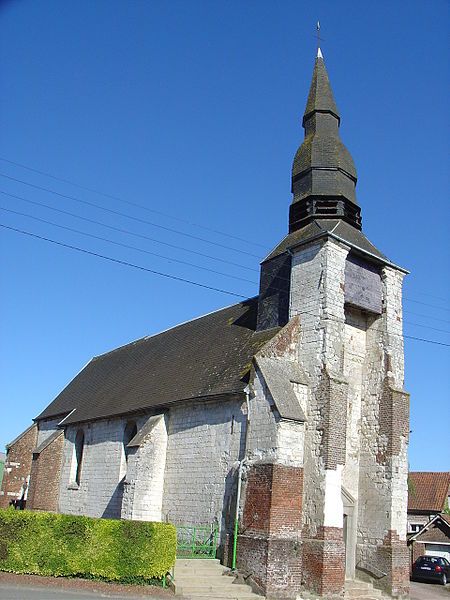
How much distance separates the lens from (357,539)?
1888 centimetres

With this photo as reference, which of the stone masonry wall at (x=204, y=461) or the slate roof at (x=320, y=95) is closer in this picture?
the stone masonry wall at (x=204, y=461)

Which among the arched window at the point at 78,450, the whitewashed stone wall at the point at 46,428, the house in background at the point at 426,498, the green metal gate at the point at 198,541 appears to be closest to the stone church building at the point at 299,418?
the green metal gate at the point at 198,541

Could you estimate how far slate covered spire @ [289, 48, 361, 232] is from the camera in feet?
69.7

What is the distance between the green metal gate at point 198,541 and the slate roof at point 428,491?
21440 mm

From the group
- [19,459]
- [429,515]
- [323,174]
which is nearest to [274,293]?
[323,174]

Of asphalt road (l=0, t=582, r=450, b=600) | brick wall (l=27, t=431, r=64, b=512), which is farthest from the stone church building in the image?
asphalt road (l=0, t=582, r=450, b=600)

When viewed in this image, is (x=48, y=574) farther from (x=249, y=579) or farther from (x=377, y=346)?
(x=377, y=346)

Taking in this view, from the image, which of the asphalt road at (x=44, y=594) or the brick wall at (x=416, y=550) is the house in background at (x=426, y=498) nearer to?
the brick wall at (x=416, y=550)

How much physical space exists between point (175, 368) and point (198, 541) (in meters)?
7.28

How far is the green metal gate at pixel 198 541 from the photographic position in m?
17.1

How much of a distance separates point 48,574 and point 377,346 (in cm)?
1172

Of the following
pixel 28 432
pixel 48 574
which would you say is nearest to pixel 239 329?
pixel 48 574

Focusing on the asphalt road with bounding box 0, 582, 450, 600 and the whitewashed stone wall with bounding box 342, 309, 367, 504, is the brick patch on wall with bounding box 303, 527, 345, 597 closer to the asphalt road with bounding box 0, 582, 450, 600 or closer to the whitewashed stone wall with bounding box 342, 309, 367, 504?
the whitewashed stone wall with bounding box 342, 309, 367, 504

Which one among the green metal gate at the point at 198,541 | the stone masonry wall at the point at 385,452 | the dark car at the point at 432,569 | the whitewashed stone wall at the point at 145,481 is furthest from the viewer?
the dark car at the point at 432,569
